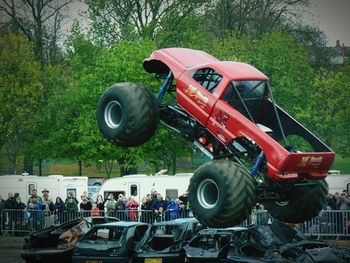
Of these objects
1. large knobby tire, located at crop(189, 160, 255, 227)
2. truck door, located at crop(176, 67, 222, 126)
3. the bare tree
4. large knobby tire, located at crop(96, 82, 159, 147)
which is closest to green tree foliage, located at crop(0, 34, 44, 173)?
the bare tree

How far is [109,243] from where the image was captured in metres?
22.8

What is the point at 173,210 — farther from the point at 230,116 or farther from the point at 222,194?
the point at 222,194

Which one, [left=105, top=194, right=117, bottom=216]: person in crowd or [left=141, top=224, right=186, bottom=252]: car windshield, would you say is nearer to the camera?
[left=141, top=224, right=186, bottom=252]: car windshield

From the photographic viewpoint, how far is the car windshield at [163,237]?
2236 cm

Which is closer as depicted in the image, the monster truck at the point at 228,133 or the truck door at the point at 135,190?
the monster truck at the point at 228,133

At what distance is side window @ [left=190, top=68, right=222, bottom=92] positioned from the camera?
1805 centimetres

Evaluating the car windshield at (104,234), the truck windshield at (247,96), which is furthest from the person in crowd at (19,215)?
the truck windshield at (247,96)

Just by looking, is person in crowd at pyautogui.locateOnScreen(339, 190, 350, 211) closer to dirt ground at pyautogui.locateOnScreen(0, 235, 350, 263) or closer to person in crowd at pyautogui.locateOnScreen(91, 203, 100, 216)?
dirt ground at pyautogui.locateOnScreen(0, 235, 350, 263)

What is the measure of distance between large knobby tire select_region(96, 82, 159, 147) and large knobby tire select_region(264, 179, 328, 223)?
3.11 m

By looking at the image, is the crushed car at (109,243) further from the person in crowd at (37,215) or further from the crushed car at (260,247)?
the person in crowd at (37,215)

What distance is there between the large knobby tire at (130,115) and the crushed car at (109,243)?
4.65 metres

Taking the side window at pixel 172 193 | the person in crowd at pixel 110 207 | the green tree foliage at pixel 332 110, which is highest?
the green tree foliage at pixel 332 110

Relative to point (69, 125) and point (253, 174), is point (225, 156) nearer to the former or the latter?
point (253, 174)

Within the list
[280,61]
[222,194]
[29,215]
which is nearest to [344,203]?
[29,215]
